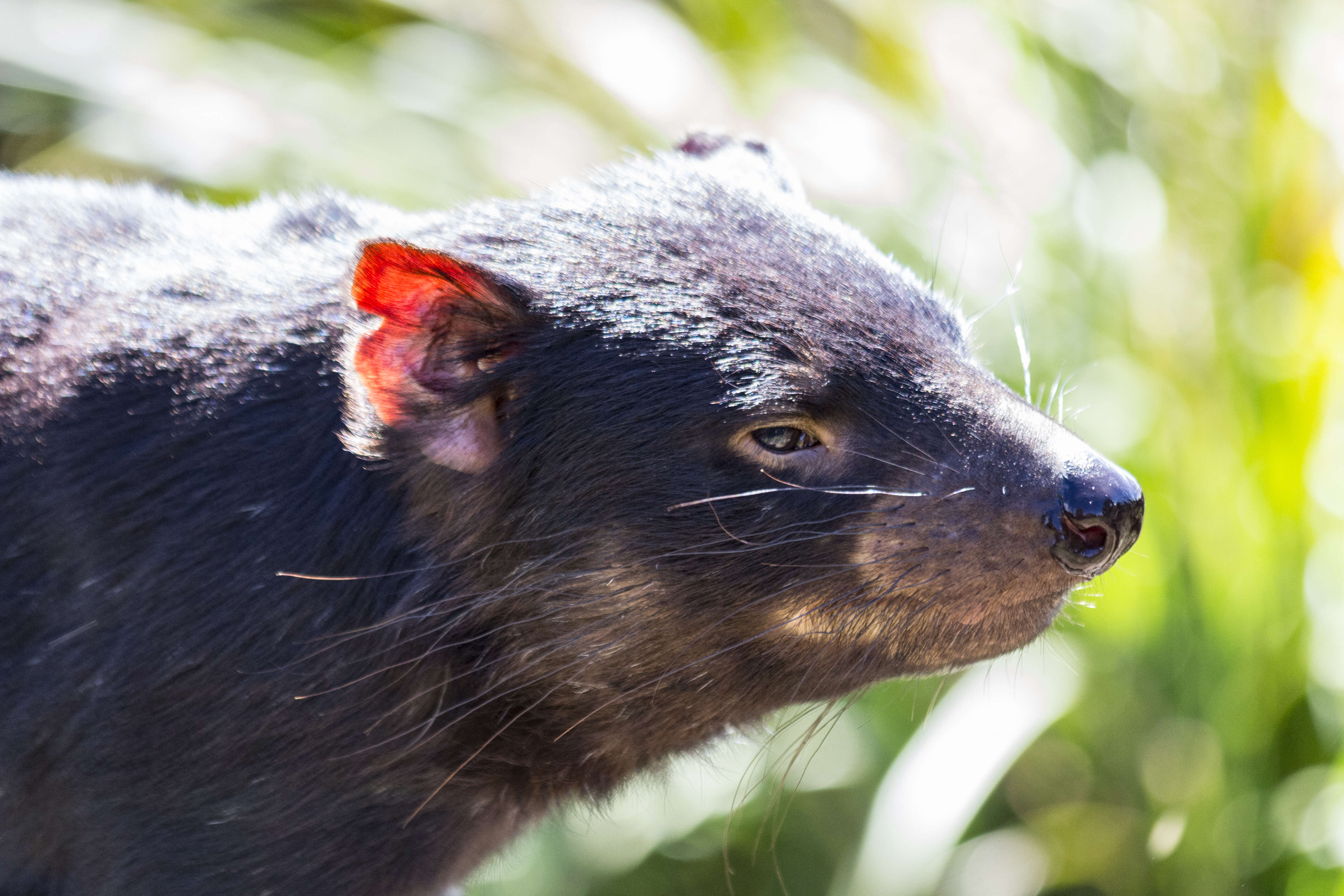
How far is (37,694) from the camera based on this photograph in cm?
198

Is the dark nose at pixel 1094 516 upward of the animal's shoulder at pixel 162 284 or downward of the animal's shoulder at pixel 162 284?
upward

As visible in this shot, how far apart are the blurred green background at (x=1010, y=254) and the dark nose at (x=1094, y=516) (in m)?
0.48

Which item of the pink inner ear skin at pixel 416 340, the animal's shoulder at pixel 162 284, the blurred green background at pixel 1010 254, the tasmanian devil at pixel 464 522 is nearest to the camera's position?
the pink inner ear skin at pixel 416 340

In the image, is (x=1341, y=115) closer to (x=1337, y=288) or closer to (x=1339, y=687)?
(x=1337, y=288)

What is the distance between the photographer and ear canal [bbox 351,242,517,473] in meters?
1.75

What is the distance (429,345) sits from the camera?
184 cm

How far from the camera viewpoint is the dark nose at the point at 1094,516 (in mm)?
1797

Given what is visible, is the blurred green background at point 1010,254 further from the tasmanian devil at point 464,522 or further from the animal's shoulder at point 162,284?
the animal's shoulder at point 162,284

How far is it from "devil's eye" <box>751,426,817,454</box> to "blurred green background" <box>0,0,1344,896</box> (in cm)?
52

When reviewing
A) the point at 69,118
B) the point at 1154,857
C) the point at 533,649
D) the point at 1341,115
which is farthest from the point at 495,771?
the point at 69,118

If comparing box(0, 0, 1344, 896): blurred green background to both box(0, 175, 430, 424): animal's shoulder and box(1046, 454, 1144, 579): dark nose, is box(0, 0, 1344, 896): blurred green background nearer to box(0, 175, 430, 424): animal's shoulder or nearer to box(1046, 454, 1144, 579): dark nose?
box(1046, 454, 1144, 579): dark nose

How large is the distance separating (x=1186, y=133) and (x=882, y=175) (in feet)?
3.92

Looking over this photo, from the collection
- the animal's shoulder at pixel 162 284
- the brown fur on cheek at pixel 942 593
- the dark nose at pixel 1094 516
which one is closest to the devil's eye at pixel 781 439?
the brown fur on cheek at pixel 942 593

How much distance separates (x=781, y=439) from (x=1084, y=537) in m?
0.45
